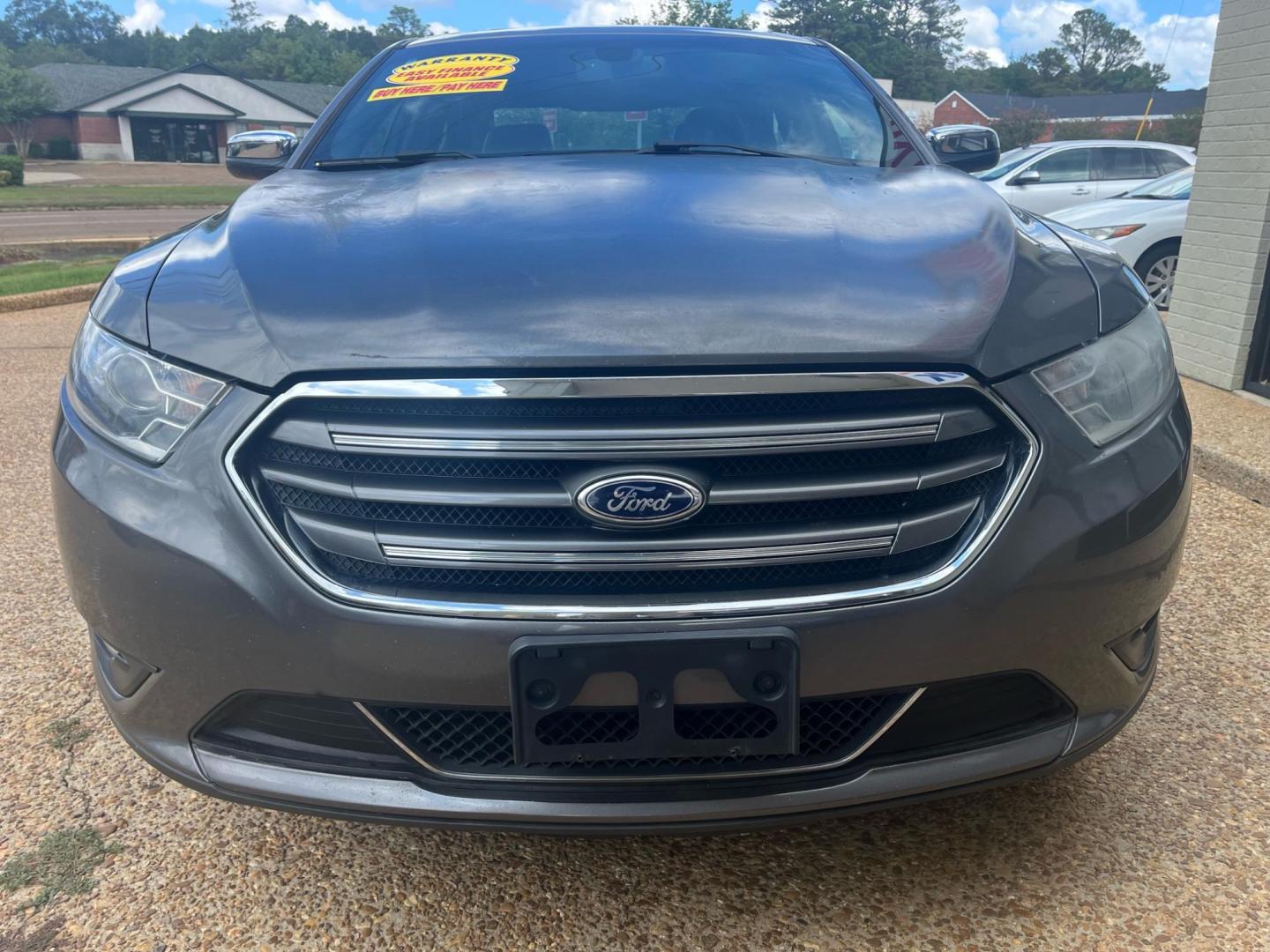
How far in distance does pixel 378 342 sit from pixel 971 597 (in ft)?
2.95

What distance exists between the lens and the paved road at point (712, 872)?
1.67m

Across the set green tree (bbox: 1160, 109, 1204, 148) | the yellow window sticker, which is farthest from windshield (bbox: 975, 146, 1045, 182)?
green tree (bbox: 1160, 109, 1204, 148)

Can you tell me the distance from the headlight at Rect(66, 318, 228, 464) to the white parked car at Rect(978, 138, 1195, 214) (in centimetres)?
1105

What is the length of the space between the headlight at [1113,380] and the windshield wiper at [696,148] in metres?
1.08

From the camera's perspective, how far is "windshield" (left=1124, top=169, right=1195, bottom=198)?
27.5 ft

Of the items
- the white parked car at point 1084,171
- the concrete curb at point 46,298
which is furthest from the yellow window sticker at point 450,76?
the white parked car at point 1084,171

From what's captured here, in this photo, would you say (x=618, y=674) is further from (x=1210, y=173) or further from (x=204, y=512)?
(x=1210, y=173)

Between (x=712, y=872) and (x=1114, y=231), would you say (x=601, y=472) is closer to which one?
Answer: (x=712, y=872)

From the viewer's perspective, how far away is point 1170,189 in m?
8.54

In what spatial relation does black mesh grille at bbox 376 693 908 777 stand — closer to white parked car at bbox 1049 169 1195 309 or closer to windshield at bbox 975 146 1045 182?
white parked car at bbox 1049 169 1195 309

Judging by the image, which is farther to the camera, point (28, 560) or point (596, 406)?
point (28, 560)

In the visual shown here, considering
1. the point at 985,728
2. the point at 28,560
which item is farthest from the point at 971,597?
the point at 28,560

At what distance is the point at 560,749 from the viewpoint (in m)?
1.44

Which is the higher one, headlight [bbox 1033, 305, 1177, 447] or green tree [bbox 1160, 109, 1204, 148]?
headlight [bbox 1033, 305, 1177, 447]
